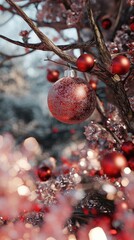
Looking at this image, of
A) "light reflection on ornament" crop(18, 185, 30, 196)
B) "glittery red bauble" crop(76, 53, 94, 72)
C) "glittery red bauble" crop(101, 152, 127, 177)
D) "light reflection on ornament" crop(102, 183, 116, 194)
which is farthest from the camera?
"light reflection on ornament" crop(18, 185, 30, 196)

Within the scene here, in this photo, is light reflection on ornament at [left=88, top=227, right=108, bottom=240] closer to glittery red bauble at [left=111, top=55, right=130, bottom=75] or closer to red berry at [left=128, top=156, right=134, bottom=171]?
red berry at [left=128, top=156, right=134, bottom=171]

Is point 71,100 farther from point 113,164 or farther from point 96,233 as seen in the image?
point 96,233

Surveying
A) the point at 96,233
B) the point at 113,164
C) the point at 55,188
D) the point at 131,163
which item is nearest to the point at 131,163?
the point at 131,163

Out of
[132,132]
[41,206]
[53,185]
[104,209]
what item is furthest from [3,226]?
[132,132]

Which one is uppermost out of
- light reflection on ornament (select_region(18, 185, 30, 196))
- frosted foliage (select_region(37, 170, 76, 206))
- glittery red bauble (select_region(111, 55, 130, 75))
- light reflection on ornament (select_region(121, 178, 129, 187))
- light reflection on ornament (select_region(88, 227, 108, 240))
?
light reflection on ornament (select_region(18, 185, 30, 196))

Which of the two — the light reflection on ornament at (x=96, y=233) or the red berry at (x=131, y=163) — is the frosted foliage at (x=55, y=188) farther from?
the red berry at (x=131, y=163)

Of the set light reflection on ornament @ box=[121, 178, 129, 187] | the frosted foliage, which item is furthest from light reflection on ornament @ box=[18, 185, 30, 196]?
light reflection on ornament @ box=[121, 178, 129, 187]

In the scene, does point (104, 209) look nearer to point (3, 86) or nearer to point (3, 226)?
point (3, 226)

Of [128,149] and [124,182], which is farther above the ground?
[124,182]
